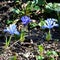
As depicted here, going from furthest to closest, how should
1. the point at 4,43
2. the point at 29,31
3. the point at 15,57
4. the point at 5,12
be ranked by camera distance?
the point at 5,12 → the point at 29,31 → the point at 4,43 → the point at 15,57

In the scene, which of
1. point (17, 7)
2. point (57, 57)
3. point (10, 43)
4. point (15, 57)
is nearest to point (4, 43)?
point (10, 43)

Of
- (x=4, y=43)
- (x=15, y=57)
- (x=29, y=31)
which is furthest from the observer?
(x=29, y=31)

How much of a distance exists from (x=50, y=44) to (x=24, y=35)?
297 mm

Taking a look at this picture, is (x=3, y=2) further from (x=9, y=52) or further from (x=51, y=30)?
(x=9, y=52)

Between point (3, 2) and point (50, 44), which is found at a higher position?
point (3, 2)

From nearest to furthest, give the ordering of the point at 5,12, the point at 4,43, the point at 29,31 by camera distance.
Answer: the point at 4,43 < the point at 29,31 < the point at 5,12

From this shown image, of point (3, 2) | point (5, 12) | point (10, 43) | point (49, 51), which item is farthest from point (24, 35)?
point (3, 2)

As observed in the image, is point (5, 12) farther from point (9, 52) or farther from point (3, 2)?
point (9, 52)

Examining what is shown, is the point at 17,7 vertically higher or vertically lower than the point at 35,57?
higher

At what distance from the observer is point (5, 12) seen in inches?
140

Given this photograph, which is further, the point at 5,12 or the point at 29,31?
the point at 5,12

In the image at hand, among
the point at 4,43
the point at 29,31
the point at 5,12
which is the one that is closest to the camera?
the point at 4,43

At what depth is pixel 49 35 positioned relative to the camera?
9.65 feet

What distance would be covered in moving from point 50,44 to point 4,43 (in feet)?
1.62
